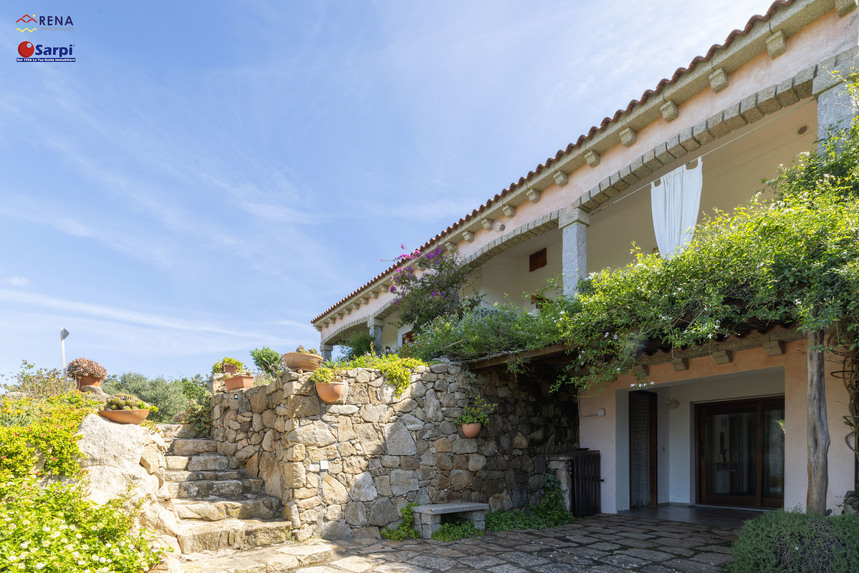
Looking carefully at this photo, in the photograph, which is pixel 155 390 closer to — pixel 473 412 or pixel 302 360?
pixel 302 360

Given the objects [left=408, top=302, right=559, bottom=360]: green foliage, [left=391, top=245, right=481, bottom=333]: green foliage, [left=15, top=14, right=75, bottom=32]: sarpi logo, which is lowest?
[left=408, top=302, right=559, bottom=360]: green foliage

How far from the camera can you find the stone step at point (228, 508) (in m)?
5.91

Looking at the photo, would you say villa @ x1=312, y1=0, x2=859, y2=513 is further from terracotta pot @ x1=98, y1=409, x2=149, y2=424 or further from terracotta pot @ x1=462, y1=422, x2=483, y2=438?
terracotta pot @ x1=98, y1=409, x2=149, y2=424

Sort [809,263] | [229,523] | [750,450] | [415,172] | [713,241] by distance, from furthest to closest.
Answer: [750,450]
[415,172]
[229,523]
[713,241]
[809,263]

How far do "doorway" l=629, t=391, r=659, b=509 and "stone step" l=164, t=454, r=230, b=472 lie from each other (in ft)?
21.9

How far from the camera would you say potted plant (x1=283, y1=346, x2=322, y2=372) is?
6961 mm

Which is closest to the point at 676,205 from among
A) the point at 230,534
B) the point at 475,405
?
the point at 475,405

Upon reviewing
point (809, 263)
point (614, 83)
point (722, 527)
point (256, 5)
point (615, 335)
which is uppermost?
point (256, 5)

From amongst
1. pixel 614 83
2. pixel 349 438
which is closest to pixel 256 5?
pixel 614 83

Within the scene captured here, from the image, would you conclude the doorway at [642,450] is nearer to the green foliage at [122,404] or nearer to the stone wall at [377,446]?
the stone wall at [377,446]

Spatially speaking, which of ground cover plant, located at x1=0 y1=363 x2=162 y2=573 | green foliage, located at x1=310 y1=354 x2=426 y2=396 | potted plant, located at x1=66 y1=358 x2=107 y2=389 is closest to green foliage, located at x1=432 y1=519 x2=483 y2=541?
green foliage, located at x1=310 y1=354 x2=426 y2=396

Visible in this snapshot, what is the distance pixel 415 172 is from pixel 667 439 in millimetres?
6888

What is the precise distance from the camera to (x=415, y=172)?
7.99m

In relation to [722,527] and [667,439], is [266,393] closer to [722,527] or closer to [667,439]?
[722,527]
